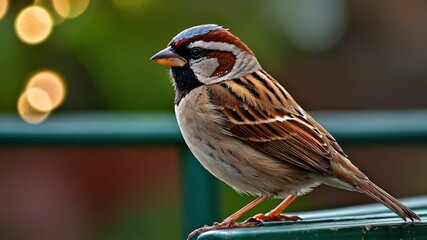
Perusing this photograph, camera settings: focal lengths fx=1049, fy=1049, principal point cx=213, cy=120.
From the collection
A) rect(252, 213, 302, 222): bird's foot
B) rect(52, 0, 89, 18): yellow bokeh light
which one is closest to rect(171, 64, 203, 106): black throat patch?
rect(252, 213, 302, 222): bird's foot

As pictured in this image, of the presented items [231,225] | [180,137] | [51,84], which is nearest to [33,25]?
[51,84]

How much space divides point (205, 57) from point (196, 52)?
0.05 meters

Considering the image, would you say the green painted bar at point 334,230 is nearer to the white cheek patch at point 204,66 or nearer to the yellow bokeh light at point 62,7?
the white cheek patch at point 204,66

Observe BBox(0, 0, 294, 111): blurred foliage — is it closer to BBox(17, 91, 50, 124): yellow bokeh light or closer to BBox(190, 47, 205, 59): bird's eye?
BBox(17, 91, 50, 124): yellow bokeh light

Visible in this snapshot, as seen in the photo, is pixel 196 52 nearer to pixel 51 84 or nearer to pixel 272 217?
pixel 272 217

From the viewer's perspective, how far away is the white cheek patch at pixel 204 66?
13.7 feet

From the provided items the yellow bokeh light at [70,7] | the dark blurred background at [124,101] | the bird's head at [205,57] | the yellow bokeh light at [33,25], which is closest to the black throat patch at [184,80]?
the bird's head at [205,57]

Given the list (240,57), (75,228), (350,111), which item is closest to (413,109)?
(350,111)

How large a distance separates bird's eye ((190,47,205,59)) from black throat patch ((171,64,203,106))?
5 cm

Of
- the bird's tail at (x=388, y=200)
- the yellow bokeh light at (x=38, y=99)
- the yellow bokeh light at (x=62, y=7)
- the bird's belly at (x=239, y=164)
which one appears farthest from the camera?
the yellow bokeh light at (x=38, y=99)

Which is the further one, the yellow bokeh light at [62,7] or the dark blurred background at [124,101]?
the dark blurred background at [124,101]

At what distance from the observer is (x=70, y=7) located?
21.6 ft

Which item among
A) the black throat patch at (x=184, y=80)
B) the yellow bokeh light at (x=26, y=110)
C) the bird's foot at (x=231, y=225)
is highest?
the black throat patch at (x=184, y=80)

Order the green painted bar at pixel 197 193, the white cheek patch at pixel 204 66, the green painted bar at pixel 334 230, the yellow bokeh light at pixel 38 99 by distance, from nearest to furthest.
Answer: the green painted bar at pixel 334 230 < the white cheek patch at pixel 204 66 < the green painted bar at pixel 197 193 < the yellow bokeh light at pixel 38 99
